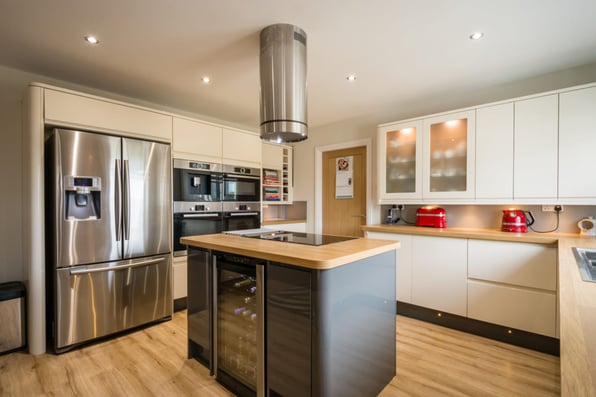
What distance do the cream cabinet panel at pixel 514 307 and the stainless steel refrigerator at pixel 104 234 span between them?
2.89 metres

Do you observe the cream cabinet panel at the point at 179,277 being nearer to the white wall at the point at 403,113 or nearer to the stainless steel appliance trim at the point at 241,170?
the stainless steel appliance trim at the point at 241,170

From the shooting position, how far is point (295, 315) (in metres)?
1.39

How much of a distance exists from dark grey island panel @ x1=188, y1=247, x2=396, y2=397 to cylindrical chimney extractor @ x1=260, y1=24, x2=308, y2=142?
0.95m

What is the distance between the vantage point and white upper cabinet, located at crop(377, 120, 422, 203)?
3037 millimetres

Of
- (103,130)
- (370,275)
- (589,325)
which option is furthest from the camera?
(103,130)

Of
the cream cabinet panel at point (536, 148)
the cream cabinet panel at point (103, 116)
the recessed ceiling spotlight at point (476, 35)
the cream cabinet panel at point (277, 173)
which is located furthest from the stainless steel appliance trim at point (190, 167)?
the cream cabinet panel at point (536, 148)

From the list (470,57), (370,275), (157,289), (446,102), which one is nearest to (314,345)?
(370,275)

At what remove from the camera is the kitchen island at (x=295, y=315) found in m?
1.33

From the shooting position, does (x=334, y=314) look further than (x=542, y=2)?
No

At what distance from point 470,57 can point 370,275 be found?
6.46 ft

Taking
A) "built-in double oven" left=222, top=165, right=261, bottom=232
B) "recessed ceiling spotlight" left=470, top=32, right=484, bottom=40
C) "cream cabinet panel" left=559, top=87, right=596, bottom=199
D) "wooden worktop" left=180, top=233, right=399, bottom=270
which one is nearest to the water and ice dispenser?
"wooden worktop" left=180, top=233, right=399, bottom=270

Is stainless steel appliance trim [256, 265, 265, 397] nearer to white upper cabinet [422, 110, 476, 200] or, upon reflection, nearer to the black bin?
the black bin

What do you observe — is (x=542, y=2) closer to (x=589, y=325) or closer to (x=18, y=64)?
(x=589, y=325)

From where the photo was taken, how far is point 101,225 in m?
2.38
